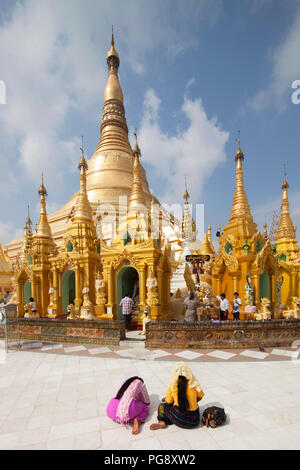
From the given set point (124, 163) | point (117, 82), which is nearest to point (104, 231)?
point (124, 163)

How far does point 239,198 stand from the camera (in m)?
14.7

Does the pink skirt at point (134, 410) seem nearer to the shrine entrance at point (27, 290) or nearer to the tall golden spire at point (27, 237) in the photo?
the shrine entrance at point (27, 290)

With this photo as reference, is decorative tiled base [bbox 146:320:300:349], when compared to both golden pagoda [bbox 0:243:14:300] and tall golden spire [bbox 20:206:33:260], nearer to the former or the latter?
tall golden spire [bbox 20:206:33:260]

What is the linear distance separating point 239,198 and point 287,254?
7.98 m

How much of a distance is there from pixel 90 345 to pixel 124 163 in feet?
81.6

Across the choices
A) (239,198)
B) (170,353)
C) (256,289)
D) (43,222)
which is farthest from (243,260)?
(43,222)

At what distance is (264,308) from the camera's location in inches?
412

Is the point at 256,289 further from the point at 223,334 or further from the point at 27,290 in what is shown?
the point at 27,290

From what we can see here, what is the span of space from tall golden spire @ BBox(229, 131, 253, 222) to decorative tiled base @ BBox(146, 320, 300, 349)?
770cm

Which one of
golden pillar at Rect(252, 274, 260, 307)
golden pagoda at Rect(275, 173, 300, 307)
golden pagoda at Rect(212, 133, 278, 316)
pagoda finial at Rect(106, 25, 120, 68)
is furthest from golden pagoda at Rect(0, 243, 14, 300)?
pagoda finial at Rect(106, 25, 120, 68)

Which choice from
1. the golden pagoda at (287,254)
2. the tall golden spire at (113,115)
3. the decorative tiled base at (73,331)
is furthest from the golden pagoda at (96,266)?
the tall golden spire at (113,115)

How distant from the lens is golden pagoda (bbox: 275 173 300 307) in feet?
56.3

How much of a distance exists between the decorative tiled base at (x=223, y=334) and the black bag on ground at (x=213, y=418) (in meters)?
4.24
